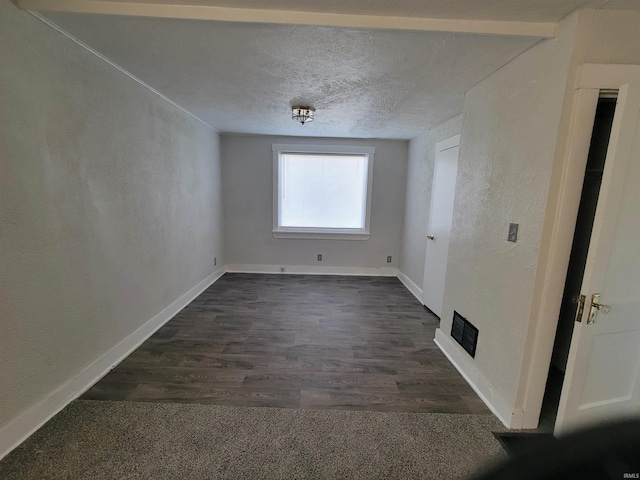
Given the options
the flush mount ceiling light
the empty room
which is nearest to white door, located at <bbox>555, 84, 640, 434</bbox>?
the empty room

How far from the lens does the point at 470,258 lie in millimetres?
2119

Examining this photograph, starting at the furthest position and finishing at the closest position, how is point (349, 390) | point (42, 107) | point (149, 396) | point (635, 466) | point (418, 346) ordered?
point (418, 346) < point (349, 390) < point (149, 396) < point (42, 107) < point (635, 466)

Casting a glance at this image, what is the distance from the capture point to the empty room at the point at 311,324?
1364 mm

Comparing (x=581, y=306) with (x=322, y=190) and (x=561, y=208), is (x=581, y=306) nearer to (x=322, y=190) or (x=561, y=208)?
(x=561, y=208)

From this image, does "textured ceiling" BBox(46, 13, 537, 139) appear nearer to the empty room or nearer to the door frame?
the empty room

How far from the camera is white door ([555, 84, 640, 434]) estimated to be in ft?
4.12

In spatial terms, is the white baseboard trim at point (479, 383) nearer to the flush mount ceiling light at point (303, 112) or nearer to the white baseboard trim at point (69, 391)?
the flush mount ceiling light at point (303, 112)

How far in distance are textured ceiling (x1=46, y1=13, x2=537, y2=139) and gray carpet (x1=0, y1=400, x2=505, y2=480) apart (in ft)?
7.48

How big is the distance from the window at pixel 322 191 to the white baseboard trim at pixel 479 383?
8.24ft

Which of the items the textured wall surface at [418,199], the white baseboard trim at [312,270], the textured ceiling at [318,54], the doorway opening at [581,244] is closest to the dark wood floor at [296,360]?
the doorway opening at [581,244]

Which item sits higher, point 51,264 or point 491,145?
point 491,145

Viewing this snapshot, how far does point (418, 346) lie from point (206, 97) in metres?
3.15

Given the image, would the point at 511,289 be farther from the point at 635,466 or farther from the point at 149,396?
the point at 149,396

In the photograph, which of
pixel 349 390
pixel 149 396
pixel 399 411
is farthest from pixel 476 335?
pixel 149 396
